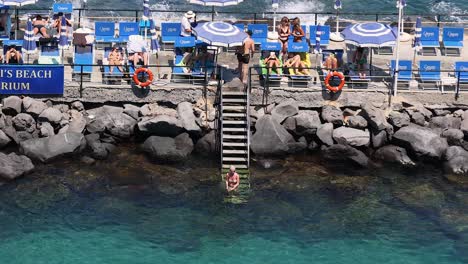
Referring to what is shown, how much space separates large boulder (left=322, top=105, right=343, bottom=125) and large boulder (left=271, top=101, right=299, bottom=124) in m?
1.03

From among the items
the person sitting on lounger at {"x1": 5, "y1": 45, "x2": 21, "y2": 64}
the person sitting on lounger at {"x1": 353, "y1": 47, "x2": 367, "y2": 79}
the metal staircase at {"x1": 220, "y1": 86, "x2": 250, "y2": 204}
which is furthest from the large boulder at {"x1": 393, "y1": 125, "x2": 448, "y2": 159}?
the person sitting on lounger at {"x1": 5, "y1": 45, "x2": 21, "y2": 64}

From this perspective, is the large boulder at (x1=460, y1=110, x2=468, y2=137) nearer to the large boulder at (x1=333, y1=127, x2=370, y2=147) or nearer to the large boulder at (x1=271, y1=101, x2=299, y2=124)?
the large boulder at (x1=333, y1=127, x2=370, y2=147)

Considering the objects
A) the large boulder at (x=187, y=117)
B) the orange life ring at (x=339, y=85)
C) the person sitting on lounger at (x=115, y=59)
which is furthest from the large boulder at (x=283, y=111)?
the person sitting on lounger at (x=115, y=59)

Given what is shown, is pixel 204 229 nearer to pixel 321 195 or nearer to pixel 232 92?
pixel 321 195

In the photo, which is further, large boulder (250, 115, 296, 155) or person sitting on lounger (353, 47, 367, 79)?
person sitting on lounger (353, 47, 367, 79)

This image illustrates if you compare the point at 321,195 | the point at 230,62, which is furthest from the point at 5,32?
the point at 321,195

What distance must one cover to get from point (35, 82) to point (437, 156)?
1476 cm

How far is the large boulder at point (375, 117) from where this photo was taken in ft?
108

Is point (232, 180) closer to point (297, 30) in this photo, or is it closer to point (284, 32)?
point (284, 32)

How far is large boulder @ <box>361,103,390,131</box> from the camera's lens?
32.9 meters

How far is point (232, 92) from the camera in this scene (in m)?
33.5

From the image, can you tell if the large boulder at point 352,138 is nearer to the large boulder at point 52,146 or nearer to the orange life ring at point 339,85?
the orange life ring at point 339,85

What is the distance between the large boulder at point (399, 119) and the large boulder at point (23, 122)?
1295 centimetres

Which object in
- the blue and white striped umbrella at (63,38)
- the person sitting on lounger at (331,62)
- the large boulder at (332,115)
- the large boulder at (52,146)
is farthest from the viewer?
the blue and white striped umbrella at (63,38)
